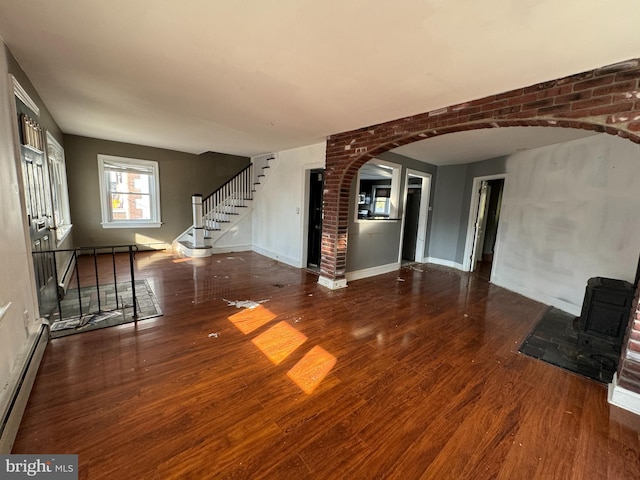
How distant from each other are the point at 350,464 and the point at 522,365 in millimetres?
2012

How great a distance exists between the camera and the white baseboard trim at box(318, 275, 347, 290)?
4.46 m

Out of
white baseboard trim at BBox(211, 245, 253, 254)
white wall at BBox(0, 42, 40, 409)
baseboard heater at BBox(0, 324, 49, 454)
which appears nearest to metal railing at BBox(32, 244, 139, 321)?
white wall at BBox(0, 42, 40, 409)

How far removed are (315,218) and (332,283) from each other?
171 cm

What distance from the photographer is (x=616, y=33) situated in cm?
159

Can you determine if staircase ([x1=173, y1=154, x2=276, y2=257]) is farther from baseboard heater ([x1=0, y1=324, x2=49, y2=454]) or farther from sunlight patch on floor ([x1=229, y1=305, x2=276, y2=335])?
baseboard heater ([x1=0, y1=324, x2=49, y2=454])

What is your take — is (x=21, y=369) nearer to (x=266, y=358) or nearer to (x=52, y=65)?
(x=266, y=358)

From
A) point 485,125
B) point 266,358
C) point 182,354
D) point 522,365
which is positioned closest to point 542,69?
point 485,125

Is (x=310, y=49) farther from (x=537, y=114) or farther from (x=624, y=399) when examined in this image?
(x=624, y=399)

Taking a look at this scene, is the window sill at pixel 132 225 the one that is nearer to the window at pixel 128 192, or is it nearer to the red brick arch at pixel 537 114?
the window at pixel 128 192

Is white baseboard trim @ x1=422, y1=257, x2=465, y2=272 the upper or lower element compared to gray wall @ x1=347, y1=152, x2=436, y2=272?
lower

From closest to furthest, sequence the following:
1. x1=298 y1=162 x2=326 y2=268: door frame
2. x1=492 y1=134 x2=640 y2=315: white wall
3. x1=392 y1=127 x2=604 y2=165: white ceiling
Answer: x1=492 y1=134 x2=640 y2=315: white wall → x1=392 y1=127 x2=604 y2=165: white ceiling → x1=298 y1=162 x2=326 y2=268: door frame

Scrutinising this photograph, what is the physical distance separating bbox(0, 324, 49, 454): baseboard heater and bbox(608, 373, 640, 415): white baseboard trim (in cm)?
398

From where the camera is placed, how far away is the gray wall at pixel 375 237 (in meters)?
4.95

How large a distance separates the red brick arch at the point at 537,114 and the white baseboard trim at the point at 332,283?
149 centimetres
